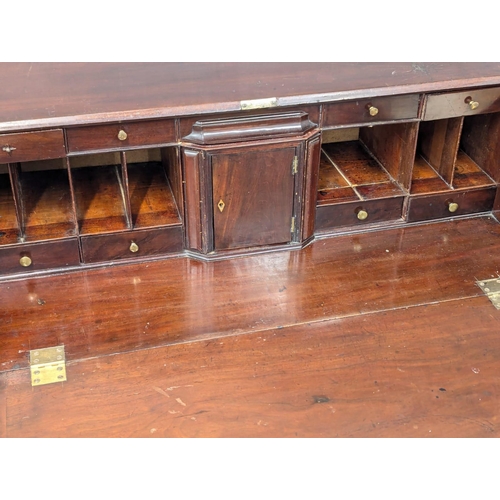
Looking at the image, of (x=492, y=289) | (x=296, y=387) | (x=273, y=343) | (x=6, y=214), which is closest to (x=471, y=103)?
(x=492, y=289)

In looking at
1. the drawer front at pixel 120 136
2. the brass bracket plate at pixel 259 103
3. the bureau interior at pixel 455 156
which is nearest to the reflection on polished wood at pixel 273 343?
the bureau interior at pixel 455 156

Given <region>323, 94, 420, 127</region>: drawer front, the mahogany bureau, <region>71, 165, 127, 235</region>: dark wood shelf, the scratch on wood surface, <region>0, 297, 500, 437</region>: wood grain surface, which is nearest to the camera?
<region>0, 297, 500, 437</region>: wood grain surface

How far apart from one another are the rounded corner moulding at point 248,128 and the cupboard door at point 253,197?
6 cm

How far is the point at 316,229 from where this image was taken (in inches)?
122

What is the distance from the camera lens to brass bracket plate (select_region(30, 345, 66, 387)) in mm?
2441

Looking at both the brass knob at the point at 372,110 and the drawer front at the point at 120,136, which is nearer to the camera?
the drawer front at the point at 120,136

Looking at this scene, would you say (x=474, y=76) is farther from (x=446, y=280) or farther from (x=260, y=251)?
(x=260, y=251)

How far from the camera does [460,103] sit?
2.91 m

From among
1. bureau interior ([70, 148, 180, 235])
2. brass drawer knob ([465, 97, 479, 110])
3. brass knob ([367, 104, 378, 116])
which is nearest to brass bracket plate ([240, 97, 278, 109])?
brass knob ([367, 104, 378, 116])

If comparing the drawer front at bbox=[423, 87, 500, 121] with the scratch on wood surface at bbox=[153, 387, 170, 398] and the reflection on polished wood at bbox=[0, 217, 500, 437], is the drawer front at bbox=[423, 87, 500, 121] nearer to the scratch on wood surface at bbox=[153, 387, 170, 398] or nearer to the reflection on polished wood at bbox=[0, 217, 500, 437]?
the reflection on polished wood at bbox=[0, 217, 500, 437]

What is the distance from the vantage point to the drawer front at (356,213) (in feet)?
10.1

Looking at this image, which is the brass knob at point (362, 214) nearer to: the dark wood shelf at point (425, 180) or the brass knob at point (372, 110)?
the dark wood shelf at point (425, 180)

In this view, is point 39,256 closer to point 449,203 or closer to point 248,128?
point 248,128

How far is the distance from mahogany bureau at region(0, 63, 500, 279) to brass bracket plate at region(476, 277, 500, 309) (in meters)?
0.45
